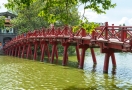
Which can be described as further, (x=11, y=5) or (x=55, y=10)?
(x=55, y=10)

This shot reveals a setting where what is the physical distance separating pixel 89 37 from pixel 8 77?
8041 mm

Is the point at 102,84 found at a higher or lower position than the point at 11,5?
lower

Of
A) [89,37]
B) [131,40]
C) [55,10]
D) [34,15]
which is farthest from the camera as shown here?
[34,15]

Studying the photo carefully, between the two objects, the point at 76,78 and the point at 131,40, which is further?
the point at 76,78

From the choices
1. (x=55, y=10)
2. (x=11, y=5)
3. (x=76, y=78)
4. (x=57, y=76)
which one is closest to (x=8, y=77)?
(x=57, y=76)

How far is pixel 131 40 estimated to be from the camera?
17.2 metres

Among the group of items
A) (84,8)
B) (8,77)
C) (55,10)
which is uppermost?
(55,10)

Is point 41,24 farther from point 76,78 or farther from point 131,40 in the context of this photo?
point 131,40

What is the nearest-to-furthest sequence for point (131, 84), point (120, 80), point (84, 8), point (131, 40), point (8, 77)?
point (84, 8), point (131, 40), point (131, 84), point (120, 80), point (8, 77)

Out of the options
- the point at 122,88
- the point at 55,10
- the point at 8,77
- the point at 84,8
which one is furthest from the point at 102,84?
the point at 55,10

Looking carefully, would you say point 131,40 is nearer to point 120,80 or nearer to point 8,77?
point 120,80

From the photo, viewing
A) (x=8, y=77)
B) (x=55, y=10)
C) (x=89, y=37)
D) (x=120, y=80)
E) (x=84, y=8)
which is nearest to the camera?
(x=84, y=8)

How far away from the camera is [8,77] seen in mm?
21547

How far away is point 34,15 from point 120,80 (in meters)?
36.7
